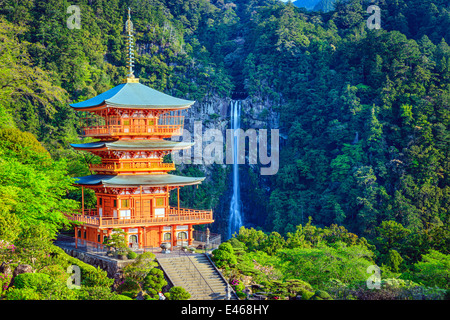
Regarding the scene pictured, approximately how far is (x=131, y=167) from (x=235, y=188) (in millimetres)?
34423

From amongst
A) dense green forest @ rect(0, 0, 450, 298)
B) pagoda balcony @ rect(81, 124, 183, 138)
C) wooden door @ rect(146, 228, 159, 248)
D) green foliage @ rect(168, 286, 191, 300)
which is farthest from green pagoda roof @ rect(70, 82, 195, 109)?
green foliage @ rect(168, 286, 191, 300)

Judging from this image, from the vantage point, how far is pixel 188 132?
2702 inches

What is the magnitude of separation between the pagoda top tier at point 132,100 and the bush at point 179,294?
1087 centimetres

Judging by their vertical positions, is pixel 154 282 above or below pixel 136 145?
below

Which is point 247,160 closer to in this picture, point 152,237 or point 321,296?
point 152,237

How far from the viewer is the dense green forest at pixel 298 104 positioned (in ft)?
107

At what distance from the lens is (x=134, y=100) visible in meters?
31.8

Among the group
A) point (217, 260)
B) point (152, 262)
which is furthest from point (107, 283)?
point (217, 260)

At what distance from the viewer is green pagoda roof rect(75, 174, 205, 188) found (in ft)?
99.1

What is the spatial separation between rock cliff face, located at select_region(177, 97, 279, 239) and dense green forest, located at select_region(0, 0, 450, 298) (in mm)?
774

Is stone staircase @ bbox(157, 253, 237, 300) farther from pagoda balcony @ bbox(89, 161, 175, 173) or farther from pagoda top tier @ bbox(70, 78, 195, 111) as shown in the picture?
pagoda top tier @ bbox(70, 78, 195, 111)

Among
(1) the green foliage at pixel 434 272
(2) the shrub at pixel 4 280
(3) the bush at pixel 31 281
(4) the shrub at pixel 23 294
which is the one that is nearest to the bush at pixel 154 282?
(3) the bush at pixel 31 281

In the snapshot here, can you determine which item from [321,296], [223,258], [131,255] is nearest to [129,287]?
[131,255]

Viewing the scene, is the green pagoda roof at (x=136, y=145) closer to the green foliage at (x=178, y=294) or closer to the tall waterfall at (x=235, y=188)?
the green foliage at (x=178, y=294)
